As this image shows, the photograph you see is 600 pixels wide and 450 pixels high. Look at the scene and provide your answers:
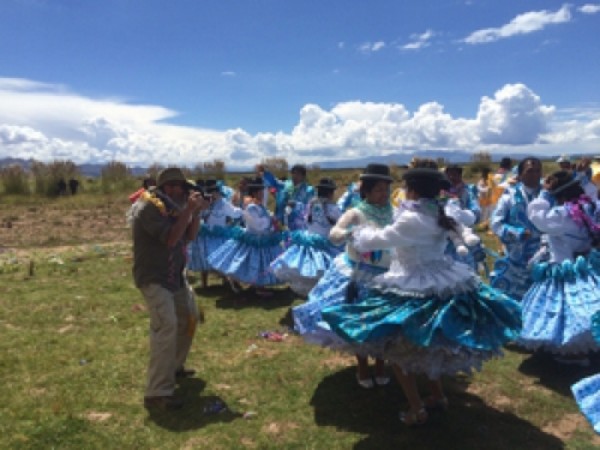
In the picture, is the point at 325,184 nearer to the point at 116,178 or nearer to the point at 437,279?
the point at 437,279

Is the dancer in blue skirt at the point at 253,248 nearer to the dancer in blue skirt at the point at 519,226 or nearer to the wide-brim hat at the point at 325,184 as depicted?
the wide-brim hat at the point at 325,184

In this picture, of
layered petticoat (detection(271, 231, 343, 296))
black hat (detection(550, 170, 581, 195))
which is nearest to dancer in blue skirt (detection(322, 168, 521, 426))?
black hat (detection(550, 170, 581, 195))

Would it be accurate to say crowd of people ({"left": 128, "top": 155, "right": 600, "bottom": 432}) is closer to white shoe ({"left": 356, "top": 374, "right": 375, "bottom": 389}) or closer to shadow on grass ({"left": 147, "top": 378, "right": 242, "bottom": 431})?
white shoe ({"left": 356, "top": 374, "right": 375, "bottom": 389})

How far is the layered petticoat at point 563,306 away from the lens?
5.68m

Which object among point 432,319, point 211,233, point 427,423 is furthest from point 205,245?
point 432,319

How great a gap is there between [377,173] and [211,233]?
5614 millimetres

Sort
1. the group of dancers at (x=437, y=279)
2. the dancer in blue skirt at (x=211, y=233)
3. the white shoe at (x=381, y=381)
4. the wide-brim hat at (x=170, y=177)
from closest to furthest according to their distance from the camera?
the group of dancers at (x=437, y=279), the wide-brim hat at (x=170, y=177), the white shoe at (x=381, y=381), the dancer in blue skirt at (x=211, y=233)

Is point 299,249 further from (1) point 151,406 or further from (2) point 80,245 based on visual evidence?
(2) point 80,245

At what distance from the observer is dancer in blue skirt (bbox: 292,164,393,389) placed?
17.4 ft

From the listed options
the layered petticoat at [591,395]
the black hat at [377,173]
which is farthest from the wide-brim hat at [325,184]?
the layered petticoat at [591,395]

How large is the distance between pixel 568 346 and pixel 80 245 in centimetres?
1487

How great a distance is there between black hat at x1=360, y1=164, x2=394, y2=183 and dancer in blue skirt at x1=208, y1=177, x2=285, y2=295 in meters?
3.95

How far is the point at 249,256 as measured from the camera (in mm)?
9578

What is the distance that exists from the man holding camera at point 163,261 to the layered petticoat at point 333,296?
1299 mm
